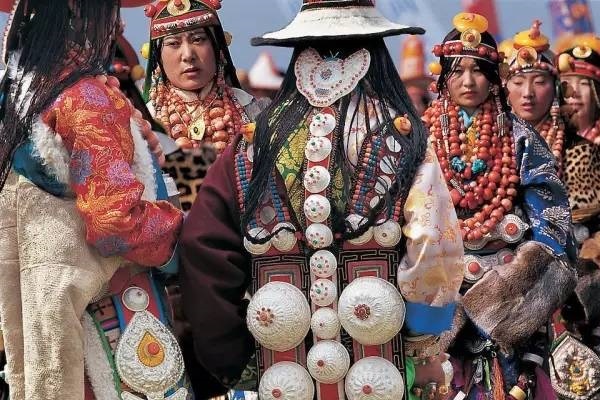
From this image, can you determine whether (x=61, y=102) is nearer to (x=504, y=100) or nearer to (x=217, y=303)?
(x=217, y=303)

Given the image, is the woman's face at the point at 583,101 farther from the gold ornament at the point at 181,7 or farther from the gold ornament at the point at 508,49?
the gold ornament at the point at 181,7

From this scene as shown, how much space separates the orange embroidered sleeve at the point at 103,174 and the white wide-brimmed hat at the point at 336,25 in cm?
70

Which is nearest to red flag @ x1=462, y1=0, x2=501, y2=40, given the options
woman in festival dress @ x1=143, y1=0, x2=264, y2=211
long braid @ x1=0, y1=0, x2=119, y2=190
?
woman in festival dress @ x1=143, y1=0, x2=264, y2=211

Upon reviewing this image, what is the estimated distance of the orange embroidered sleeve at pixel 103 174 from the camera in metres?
5.32

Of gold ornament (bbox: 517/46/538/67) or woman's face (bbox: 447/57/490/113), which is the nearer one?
woman's face (bbox: 447/57/490/113)

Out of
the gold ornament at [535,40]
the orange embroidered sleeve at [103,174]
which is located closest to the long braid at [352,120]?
the orange embroidered sleeve at [103,174]

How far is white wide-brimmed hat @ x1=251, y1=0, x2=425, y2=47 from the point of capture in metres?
5.71

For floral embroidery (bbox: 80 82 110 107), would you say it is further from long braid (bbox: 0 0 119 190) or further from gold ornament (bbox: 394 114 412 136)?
gold ornament (bbox: 394 114 412 136)

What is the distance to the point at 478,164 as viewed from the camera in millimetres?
7699

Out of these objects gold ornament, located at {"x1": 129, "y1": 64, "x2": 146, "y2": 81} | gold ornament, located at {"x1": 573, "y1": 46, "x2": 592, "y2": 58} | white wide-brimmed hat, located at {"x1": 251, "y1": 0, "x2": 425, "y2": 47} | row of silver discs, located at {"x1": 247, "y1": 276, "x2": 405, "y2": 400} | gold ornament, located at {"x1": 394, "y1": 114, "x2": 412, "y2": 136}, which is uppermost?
white wide-brimmed hat, located at {"x1": 251, "y1": 0, "x2": 425, "y2": 47}

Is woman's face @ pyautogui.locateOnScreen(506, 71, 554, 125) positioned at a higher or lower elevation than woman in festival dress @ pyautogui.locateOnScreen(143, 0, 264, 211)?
lower

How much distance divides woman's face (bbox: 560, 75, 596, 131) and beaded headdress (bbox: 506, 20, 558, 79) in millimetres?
518

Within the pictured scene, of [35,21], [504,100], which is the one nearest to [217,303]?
[35,21]

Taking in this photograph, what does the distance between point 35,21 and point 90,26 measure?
18 centimetres
